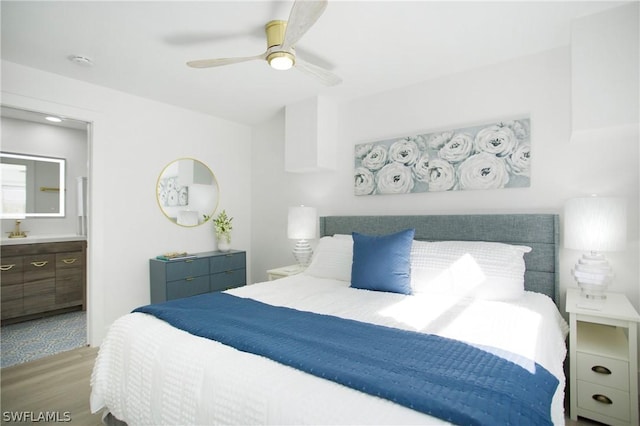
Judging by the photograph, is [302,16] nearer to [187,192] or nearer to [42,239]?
[187,192]

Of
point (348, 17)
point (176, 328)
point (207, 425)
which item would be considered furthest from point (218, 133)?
point (207, 425)

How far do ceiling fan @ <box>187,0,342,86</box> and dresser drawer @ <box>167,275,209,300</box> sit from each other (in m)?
2.23

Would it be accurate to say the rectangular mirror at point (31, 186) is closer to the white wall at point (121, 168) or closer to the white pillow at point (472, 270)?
the white wall at point (121, 168)

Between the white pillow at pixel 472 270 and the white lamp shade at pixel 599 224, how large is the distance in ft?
1.12

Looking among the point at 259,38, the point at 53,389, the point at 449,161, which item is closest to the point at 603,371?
the point at 449,161

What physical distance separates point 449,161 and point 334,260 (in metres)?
1.35

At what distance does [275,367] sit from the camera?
1.22 m

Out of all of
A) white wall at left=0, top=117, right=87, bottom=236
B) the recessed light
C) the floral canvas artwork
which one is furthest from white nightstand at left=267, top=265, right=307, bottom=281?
white wall at left=0, top=117, right=87, bottom=236

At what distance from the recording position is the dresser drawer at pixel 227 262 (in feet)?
12.4

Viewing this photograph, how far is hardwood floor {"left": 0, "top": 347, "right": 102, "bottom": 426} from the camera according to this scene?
6.63 ft

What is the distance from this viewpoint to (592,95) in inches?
82.0

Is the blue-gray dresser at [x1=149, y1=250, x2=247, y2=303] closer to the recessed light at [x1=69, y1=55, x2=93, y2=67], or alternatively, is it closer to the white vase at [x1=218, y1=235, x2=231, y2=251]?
the white vase at [x1=218, y1=235, x2=231, y2=251]

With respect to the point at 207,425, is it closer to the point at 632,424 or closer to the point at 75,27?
the point at 632,424

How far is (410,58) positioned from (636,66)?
1.40 m
